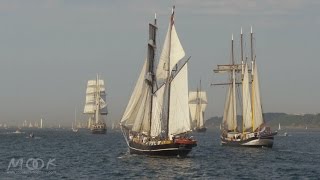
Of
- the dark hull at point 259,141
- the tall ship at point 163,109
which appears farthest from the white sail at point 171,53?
the dark hull at point 259,141

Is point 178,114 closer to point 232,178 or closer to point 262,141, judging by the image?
A: point 232,178

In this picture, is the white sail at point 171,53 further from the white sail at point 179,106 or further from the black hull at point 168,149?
the black hull at point 168,149

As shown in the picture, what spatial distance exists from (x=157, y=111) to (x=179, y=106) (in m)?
3.24

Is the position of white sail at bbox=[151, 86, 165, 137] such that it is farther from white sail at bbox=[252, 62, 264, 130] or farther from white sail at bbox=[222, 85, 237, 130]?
white sail at bbox=[222, 85, 237, 130]

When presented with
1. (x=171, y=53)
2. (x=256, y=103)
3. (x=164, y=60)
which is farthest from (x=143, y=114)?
(x=256, y=103)

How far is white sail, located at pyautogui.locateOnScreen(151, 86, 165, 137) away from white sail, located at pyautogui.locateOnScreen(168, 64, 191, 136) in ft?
5.70

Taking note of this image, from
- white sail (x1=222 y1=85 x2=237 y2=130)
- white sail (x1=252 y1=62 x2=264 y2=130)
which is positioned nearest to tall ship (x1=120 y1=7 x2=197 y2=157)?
white sail (x1=252 y1=62 x2=264 y2=130)

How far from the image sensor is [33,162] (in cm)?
7650

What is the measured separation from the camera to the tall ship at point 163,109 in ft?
252

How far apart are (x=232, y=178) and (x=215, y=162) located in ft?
59.1

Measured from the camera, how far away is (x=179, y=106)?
7788 cm

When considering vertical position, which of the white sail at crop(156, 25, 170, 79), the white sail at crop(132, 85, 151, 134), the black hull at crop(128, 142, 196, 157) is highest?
the white sail at crop(156, 25, 170, 79)

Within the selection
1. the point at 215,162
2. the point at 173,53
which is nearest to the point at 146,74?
the point at 173,53

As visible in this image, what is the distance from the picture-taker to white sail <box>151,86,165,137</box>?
260ft
